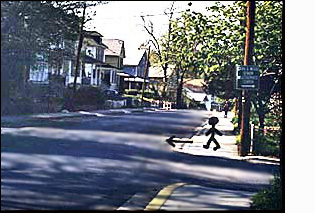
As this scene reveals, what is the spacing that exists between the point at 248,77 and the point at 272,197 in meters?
0.83

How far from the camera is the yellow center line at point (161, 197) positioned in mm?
3535

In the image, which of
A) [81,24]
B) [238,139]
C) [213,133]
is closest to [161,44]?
[81,24]

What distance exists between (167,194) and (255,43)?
1.15 metres

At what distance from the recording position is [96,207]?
3455 mm

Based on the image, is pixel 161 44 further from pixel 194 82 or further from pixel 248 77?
pixel 248 77

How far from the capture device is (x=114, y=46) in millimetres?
3699

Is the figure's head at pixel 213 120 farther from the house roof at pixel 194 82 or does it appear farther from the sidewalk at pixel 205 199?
the sidewalk at pixel 205 199

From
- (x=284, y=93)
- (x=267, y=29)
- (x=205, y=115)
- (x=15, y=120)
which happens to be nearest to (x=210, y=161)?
(x=205, y=115)

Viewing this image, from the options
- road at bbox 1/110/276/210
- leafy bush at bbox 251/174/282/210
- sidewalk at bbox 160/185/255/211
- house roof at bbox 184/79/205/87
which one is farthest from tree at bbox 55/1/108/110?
leafy bush at bbox 251/174/282/210

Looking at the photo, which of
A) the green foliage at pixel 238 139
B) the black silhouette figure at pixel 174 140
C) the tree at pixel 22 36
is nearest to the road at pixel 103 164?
the black silhouette figure at pixel 174 140

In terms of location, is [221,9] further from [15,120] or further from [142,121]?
[15,120]

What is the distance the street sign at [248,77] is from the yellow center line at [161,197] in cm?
78

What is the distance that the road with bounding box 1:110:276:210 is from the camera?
10.8 feet

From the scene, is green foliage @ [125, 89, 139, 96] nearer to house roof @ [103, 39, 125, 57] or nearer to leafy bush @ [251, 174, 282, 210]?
house roof @ [103, 39, 125, 57]
